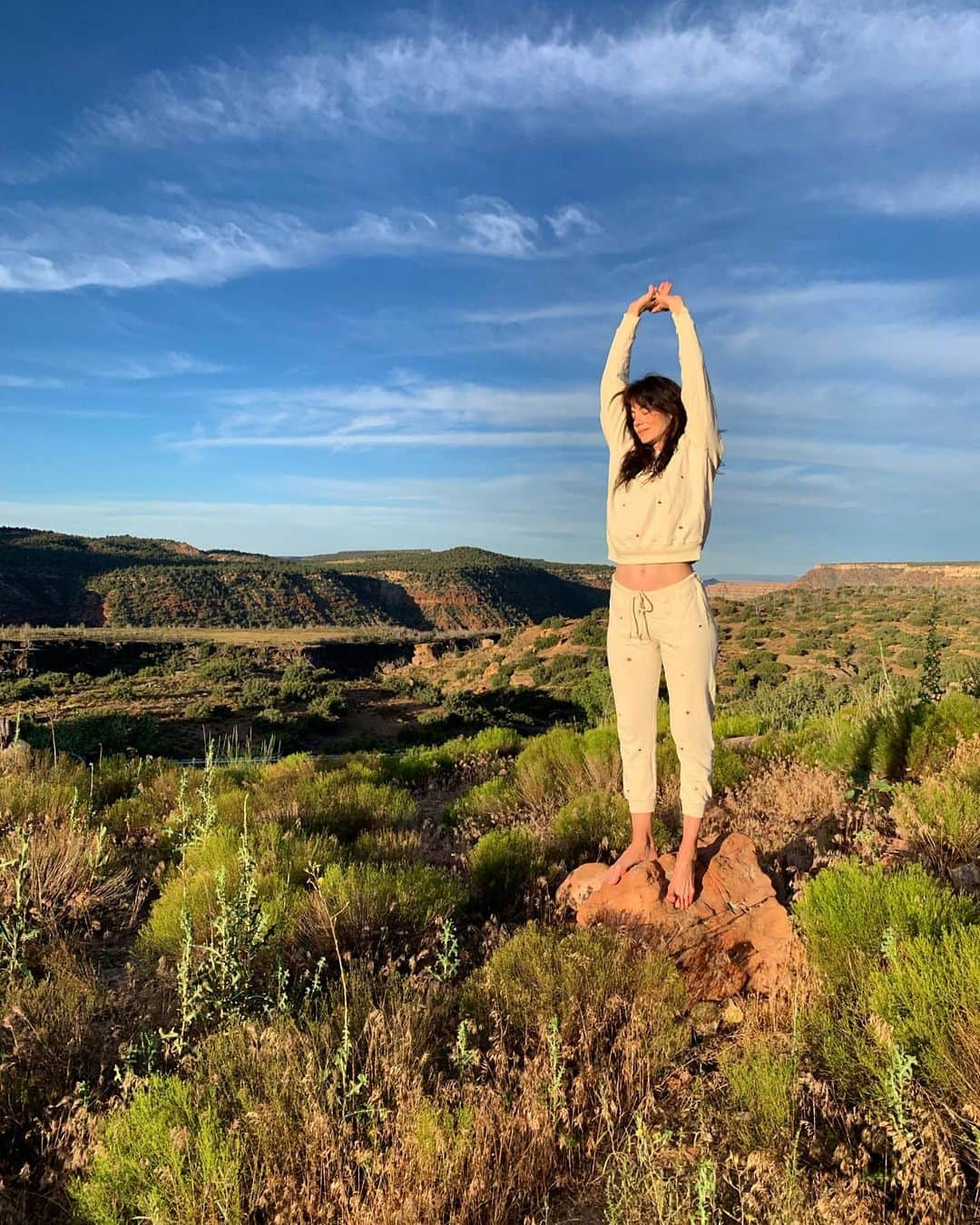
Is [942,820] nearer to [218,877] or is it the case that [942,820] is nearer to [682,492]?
[682,492]

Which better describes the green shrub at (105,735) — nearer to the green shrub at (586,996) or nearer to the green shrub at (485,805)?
the green shrub at (485,805)

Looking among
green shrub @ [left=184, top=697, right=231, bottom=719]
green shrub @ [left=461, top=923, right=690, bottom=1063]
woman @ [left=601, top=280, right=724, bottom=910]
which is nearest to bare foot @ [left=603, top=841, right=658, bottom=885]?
woman @ [left=601, top=280, right=724, bottom=910]

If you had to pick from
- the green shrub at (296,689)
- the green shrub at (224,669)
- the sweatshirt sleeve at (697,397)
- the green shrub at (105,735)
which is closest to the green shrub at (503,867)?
the sweatshirt sleeve at (697,397)

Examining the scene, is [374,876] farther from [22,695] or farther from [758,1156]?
[22,695]

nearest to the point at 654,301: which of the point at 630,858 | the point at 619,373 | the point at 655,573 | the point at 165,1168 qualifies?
the point at 619,373

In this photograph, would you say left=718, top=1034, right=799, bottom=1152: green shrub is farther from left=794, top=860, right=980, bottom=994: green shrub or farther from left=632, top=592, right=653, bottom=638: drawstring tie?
left=632, top=592, right=653, bottom=638: drawstring tie

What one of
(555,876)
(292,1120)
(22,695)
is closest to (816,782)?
(555,876)

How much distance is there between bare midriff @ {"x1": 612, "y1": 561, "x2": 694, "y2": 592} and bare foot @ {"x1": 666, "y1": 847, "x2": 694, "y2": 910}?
1.13 m

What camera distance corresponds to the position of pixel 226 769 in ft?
22.2

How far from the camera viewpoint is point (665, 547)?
3023 mm

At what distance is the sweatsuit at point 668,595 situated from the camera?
2979 millimetres

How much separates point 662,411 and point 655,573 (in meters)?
0.68

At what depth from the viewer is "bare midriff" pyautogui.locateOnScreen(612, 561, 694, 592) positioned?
3.05 metres

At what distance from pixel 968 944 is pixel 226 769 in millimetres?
6050
